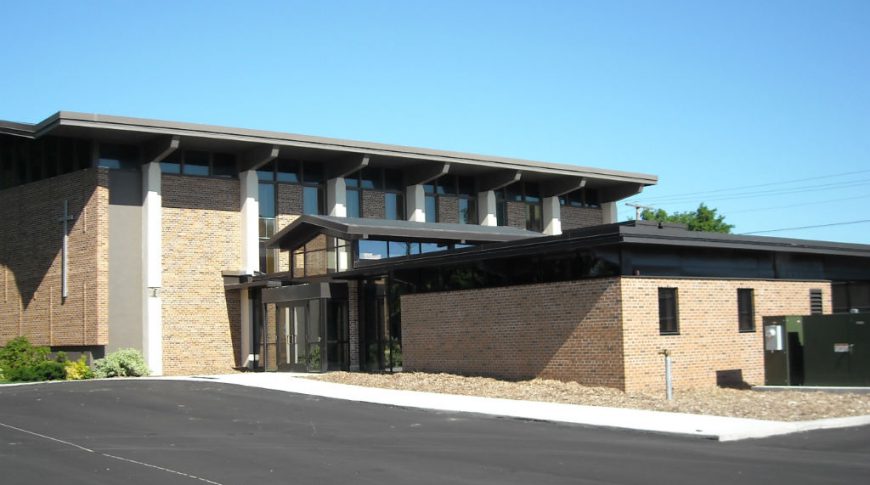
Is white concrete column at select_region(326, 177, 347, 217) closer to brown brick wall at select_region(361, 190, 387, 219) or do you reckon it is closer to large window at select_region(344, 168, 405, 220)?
large window at select_region(344, 168, 405, 220)

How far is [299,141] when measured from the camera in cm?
3800

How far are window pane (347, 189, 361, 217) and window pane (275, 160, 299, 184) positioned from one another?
2.42m

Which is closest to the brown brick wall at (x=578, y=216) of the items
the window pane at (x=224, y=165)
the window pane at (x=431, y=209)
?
the window pane at (x=431, y=209)

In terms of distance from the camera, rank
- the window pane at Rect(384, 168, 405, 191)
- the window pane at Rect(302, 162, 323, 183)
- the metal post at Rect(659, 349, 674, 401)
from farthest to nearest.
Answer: the window pane at Rect(384, 168, 405, 191) → the window pane at Rect(302, 162, 323, 183) → the metal post at Rect(659, 349, 674, 401)

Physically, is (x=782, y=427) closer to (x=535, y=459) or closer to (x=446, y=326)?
(x=535, y=459)

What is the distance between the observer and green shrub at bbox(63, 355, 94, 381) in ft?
113

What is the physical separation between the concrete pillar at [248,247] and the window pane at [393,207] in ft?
21.2

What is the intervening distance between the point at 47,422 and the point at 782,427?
1368 cm

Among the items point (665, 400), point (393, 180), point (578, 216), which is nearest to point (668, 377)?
point (665, 400)

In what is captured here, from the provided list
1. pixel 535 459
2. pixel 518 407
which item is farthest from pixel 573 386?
pixel 535 459

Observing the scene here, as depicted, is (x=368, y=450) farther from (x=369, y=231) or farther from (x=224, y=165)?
(x=224, y=165)

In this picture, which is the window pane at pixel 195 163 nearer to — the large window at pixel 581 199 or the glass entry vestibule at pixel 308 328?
the glass entry vestibule at pixel 308 328

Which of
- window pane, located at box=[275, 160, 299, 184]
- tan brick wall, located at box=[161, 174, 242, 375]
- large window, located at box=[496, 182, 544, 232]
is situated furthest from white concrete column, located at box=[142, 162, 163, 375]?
large window, located at box=[496, 182, 544, 232]

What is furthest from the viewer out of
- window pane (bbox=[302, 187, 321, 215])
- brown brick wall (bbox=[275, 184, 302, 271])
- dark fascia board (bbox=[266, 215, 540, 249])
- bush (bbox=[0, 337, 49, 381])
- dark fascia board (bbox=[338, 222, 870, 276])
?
window pane (bbox=[302, 187, 321, 215])
